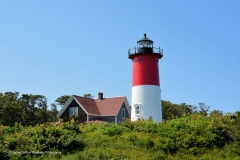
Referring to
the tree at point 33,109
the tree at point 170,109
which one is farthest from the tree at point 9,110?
the tree at point 170,109

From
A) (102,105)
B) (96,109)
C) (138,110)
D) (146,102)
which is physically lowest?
(138,110)

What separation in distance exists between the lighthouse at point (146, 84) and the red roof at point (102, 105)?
772cm

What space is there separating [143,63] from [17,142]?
14.0 m

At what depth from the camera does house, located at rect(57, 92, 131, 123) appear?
31172 mm

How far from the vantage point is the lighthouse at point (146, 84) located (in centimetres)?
2370

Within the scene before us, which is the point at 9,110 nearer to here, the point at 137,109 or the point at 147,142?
the point at 137,109

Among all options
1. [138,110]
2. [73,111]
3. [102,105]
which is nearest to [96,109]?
[102,105]

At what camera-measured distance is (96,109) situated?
108 feet

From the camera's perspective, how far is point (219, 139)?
12.1 metres

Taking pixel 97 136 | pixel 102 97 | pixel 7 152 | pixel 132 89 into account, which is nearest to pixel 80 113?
pixel 102 97

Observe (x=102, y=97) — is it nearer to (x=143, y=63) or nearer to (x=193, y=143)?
(x=143, y=63)

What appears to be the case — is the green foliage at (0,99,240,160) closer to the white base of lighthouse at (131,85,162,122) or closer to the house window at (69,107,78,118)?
the white base of lighthouse at (131,85,162,122)

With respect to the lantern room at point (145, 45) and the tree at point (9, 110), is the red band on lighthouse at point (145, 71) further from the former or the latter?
the tree at point (9, 110)

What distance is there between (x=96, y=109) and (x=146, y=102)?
10.4 metres
